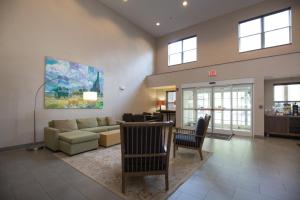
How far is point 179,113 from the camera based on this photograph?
789cm

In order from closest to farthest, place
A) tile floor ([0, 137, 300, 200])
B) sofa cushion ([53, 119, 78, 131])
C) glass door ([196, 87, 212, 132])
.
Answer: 1. tile floor ([0, 137, 300, 200])
2. sofa cushion ([53, 119, 78, 131])
3. glass door ([196, 87, 212, 132])

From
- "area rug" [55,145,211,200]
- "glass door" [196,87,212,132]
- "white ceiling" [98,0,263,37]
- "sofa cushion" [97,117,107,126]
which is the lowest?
"area rug" [55,145,211,200]

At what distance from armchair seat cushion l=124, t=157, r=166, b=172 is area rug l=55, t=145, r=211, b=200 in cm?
29

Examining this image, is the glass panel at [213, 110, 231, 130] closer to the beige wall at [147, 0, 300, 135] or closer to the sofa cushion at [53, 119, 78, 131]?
the beige wall at [147, 0, 300, 135]

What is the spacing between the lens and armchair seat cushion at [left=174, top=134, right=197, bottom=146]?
3.66 m

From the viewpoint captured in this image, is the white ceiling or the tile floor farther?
the white ceiling

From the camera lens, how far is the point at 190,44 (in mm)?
8648

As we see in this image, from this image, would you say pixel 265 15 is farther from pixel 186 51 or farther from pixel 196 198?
pixel 196 198

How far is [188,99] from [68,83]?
552 centimetres

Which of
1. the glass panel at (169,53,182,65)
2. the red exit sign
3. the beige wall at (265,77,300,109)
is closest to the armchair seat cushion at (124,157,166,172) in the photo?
the red exit sign

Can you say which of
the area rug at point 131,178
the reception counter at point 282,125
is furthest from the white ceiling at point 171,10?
the area rug at point 131,178

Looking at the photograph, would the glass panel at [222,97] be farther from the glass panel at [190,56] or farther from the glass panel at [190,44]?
the glass panel at [190,44]

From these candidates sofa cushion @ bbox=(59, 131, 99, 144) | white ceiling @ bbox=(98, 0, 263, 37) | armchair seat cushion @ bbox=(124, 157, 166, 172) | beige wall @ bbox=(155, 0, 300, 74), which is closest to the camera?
armchair seat cushion @ bbox=(124, 157, 166, 172)

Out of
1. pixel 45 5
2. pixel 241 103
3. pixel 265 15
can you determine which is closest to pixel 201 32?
pixel 265 15
